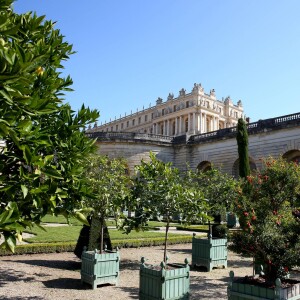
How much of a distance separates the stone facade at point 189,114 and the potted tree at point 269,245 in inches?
2220

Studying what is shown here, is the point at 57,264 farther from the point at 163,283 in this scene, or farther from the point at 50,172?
the point at 50,172

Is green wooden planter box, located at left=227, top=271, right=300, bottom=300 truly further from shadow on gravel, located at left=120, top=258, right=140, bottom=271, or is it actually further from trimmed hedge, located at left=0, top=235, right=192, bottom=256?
trimmed hedge, located at left=0, top=235, right=192, bottom=256

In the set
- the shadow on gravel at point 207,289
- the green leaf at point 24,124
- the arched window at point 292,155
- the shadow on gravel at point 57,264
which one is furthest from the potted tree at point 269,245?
the arched window at point 292,155

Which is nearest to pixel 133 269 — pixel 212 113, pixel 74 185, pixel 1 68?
pixel 74 185

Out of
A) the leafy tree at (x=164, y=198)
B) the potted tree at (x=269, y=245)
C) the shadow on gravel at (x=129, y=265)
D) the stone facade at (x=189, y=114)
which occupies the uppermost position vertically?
the stone facade at (x=189, y=114)

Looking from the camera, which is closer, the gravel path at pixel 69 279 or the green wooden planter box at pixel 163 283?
the green wooden planter box at pixel 163 283

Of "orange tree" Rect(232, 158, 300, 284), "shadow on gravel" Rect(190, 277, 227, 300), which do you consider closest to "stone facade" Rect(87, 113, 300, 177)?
"shadow on gravel" Rect(190, 277, 227, 300)

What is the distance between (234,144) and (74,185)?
26850 mm

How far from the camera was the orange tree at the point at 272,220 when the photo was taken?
6387mm

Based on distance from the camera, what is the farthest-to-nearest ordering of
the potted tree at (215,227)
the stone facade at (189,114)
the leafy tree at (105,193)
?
1. the stone facade at (189,114)
2. the potted tree at (215,227)
3. the leafy tree at (105,193)

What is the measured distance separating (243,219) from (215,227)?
Answer: 8815mm

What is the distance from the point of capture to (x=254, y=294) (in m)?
6.12

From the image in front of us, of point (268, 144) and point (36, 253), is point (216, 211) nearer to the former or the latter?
point (36, 253)

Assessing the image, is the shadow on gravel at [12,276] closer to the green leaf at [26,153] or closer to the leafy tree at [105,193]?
the leafy tree at [105,193]
